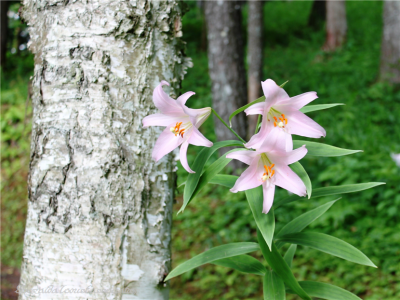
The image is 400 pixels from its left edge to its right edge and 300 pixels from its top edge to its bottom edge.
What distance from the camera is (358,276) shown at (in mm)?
2281

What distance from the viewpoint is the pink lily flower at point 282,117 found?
2.16 feet

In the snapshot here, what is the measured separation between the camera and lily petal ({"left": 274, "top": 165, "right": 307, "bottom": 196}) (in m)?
0.73

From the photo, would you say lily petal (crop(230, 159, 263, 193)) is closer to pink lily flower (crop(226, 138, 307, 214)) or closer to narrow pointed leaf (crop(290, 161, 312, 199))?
pink lily flower (crop(226, 138, 307, 214))

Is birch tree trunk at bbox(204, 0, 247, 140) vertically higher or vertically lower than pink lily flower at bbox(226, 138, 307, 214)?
higher

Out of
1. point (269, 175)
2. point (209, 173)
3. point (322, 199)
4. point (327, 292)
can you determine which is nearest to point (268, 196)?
point (269, 175)

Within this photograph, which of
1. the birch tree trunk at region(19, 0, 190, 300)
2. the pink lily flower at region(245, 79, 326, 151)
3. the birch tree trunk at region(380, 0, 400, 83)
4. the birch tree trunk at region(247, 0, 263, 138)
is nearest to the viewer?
the pink lily flower at region(245, 79, 326, 151)

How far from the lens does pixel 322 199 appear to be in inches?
108

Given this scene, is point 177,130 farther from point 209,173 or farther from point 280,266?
point 280,266

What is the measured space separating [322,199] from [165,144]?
233cm

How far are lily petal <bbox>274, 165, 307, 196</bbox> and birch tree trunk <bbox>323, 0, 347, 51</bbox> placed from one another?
20.2ft

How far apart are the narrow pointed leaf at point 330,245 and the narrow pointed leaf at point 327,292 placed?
0.44ft

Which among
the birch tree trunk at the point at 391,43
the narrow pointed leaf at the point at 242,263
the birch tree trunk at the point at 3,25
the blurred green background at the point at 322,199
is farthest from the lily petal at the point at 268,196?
the birch tree trunk at the point at 3,25

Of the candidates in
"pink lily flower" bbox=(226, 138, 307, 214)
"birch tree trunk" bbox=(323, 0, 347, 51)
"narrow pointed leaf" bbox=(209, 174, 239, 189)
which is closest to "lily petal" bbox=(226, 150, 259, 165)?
"pink lily flower" bbox=(226, 138, 307, 214)

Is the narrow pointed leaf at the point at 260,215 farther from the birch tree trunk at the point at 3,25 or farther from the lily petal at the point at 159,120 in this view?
the birch tree trunk at the point at 3,25
